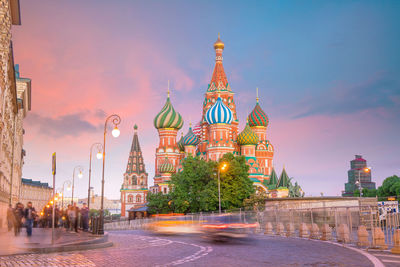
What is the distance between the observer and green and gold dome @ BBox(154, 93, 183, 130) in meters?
97.4

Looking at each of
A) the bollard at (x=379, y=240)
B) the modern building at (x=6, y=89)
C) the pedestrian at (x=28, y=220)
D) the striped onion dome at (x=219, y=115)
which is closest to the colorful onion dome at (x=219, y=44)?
the striped onion dome at (x=219, y=115)

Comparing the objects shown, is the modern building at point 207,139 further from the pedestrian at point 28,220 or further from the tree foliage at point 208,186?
the pedestrian at point 28,220

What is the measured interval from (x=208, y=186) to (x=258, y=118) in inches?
1643

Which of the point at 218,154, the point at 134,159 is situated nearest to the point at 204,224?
the point at 218,154

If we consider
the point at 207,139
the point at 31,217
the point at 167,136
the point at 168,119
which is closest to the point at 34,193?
the point at 167,136

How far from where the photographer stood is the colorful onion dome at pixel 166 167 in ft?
312

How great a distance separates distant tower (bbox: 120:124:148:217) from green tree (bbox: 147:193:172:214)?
46.7 metres

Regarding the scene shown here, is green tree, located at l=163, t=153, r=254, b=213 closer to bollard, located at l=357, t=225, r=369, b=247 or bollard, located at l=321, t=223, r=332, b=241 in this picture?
bollard, located at l=321, t=223, r=332, b=241

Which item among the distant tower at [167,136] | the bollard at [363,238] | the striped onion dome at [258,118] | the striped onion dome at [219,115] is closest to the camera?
the bollard at [363,238]

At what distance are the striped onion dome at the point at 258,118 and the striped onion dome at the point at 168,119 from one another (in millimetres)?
16412

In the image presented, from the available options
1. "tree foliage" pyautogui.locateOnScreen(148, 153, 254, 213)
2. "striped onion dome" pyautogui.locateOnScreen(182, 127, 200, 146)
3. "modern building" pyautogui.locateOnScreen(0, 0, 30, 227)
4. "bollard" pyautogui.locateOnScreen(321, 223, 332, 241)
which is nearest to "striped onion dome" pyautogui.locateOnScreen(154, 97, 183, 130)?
"striped onion dome" pyautogui.locateOnScreen(182, 127, 200, 146)

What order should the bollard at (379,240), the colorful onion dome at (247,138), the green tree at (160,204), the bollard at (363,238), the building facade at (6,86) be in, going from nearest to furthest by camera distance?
the bollard at (379,240)
the bollard at (363,238)
the building facade at (6,86)
the green tree at (160,204)
the colorful onion dome at (247,138)

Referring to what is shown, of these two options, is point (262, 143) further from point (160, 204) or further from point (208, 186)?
point (208, 186)

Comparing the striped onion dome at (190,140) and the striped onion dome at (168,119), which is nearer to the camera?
the striped onion dome at (168,119)
